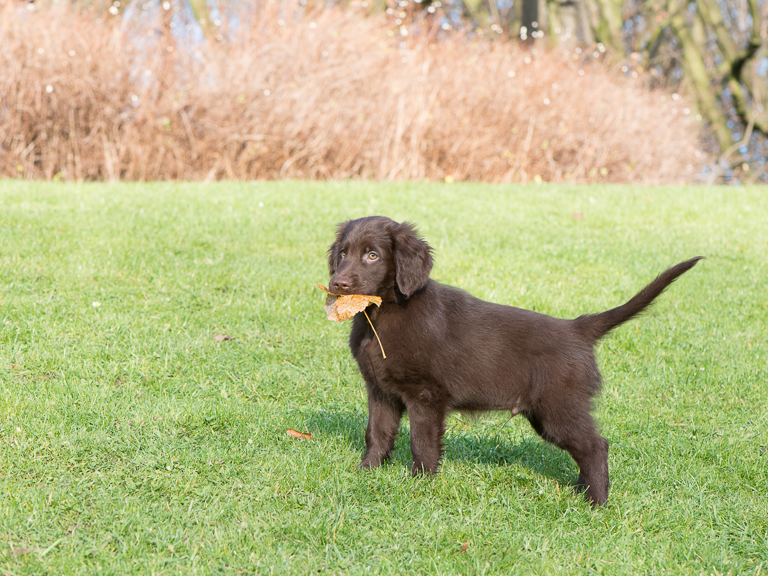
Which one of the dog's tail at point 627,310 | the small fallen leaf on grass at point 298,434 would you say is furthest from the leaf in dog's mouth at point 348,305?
the dog's tail at point 627,310

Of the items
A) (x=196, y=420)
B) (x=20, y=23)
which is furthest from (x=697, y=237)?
(x=20, y=23)

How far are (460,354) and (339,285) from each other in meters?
0.69

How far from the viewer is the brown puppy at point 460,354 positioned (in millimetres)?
3670

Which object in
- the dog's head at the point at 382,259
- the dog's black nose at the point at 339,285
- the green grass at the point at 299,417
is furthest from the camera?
the dog's head at the point at 382,259

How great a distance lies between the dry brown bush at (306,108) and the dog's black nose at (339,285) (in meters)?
8.67

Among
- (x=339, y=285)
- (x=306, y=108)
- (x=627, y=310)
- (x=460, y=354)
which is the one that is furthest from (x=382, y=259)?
(x=306, y=108)

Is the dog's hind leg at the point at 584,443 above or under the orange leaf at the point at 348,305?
under

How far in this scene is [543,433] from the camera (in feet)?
12.4

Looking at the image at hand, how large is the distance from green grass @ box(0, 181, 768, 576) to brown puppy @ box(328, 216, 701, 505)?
315 mm

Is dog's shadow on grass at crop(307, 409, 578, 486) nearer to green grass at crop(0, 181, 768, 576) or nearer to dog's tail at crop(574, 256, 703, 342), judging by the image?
green grass at crop(0, 181, 768, 576)

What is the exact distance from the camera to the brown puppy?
3.67 meters

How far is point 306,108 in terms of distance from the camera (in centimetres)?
1196

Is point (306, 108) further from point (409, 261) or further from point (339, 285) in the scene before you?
point (339, 285)

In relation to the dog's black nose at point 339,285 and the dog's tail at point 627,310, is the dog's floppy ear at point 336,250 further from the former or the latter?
the dog's tail at point 627,310
